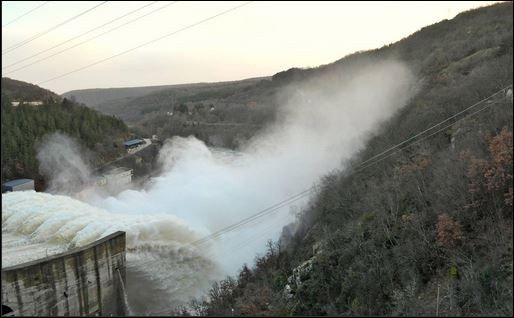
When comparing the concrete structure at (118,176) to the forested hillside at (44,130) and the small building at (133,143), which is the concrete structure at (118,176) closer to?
the forested hillside at (44,130)

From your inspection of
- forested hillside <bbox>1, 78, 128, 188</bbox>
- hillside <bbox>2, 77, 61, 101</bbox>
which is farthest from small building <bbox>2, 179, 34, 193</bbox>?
hillside <bbox>2, 77, 61, 101</bbox>

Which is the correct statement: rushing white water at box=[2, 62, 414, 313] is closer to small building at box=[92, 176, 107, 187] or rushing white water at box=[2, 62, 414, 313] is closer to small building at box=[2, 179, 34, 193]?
small building at box=[92, 176, 107, 187]

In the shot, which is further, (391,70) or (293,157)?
(391,70)

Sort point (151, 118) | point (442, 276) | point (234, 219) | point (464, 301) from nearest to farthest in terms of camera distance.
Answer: point (464, 301)
point (442, 276)
point (234, 219)
point (151, 118)

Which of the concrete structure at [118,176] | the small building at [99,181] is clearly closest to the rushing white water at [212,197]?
the small building at [99,181]

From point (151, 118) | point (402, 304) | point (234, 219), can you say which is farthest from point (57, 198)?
point (151, 118)

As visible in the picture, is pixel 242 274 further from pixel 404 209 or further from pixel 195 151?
pixel 195 151
